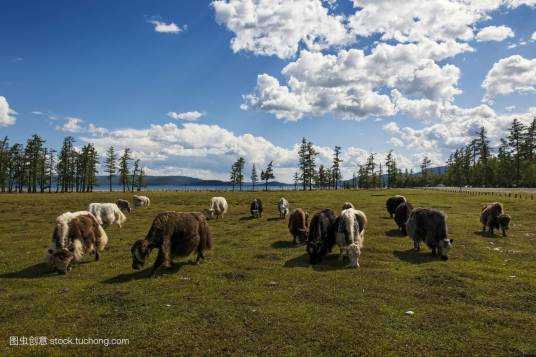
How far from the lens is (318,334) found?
7.50m

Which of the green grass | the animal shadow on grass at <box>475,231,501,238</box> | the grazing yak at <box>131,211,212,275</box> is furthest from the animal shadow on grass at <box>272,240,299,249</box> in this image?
the animal shadow on grass at <box>475,231,501,238</box>

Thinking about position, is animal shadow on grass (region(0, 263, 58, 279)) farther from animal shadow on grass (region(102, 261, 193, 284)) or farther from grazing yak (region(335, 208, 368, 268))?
grazing yak (region(335, 208, 368, 268))

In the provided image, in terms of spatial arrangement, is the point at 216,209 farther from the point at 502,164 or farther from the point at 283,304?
the point at 502,164

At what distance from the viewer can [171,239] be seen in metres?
12.7

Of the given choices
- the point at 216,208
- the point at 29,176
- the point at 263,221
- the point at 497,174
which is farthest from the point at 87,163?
the point at 497,174

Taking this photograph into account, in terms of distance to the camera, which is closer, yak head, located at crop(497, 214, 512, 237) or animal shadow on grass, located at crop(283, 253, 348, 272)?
animal shadow on grass, located at crop(283, 253, 348, 272)

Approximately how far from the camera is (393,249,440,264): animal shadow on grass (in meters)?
14.5

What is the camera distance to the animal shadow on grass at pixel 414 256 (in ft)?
47.5

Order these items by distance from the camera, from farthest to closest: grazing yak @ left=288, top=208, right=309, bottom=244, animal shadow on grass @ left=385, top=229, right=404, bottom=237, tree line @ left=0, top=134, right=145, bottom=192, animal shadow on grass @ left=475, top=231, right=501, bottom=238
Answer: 1. tree line @ left=0, top=134, right=145, bottom=192
2. animal shadow on grass @ left=385, top=229, right=404, bottom=237
3. animal shadow on grass @ left=475, top=231, right=501, bottom=238
4. grazing yak @ left=288, top=208, right=309, bottom=244

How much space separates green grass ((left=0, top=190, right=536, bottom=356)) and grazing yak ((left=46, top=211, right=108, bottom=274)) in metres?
0.64

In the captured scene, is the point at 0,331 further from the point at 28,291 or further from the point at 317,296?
the point at 317,296

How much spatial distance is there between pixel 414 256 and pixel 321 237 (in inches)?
193

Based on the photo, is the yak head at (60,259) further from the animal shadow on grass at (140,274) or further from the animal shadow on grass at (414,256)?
the animal shadow on grass at (414,256)

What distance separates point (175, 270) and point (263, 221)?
15981 mm
